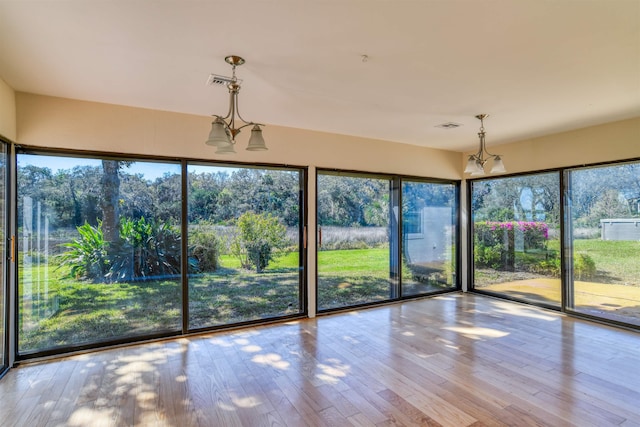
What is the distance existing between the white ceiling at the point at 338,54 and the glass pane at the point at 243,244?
0.93 metres

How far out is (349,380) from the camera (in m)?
2.86

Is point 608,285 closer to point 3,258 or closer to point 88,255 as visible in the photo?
point 88,255

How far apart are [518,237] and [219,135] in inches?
199

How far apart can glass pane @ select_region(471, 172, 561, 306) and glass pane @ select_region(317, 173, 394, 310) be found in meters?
1.85

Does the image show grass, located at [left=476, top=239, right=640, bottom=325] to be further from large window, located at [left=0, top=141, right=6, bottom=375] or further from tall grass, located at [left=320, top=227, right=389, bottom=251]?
large window, located at [left=0, top=141, right=6, bottom=375]

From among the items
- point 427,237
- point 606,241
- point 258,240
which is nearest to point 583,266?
point 606,241

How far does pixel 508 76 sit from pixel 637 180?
2736 millimetres

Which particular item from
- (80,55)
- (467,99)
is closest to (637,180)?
(467,99)

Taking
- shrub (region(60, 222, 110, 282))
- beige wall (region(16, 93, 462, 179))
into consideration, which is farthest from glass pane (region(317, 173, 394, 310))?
shrub (region(60, 222, 110, 282))

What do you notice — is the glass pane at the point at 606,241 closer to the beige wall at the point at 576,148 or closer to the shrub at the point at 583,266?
the shrub at the point at 583,266

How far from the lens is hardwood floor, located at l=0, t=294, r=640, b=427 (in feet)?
7.74

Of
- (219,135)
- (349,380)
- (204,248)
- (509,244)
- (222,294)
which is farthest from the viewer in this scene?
(509,244)

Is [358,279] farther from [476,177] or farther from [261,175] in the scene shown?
[476,177]

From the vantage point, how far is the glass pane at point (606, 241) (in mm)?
4148
